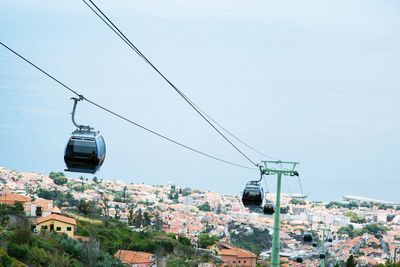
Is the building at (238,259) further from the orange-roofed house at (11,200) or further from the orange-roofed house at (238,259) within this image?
the orange-roofed house at (11,200)

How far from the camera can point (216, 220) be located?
62.6 metres

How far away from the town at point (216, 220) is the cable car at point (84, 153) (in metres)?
9.10

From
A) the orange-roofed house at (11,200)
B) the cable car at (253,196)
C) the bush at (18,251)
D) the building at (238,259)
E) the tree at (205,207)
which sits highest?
the tree at (205,207)

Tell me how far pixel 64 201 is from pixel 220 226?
501 inches

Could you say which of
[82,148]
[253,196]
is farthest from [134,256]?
[82,148]

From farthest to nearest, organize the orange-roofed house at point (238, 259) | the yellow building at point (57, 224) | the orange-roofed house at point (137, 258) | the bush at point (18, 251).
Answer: the orange-roofed house at point (238, 259)
the yellow building at point (57, 224)
the orange-roofed house at point (137, 258)
the bush at point (18, 251)

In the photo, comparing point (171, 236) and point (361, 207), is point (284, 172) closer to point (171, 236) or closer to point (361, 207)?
point (171, 236)

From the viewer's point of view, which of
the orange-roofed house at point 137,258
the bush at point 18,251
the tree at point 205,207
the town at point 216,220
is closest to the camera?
the bush at point 18,251

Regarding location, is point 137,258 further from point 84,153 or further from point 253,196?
point 84,153

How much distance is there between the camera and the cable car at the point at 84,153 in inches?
203

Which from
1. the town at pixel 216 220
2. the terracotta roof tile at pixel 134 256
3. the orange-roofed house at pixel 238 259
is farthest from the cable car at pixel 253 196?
the orange-roofed house at pixel 238 259

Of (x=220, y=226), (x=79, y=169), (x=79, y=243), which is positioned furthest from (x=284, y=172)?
(x=220, y=226)

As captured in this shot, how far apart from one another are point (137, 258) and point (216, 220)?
40636 millimetres

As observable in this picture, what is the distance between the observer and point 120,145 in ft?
327
